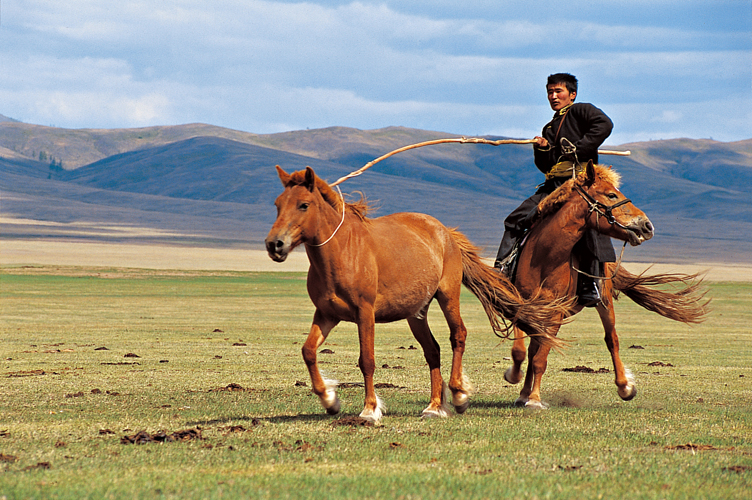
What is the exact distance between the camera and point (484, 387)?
37.0 ft

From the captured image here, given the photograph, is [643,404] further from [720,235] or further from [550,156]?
[720,235]

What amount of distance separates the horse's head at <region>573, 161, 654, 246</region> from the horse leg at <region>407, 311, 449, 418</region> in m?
2.11

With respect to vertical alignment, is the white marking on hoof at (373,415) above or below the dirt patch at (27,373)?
above

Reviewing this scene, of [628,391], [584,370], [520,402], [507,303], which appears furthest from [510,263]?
[584,370]

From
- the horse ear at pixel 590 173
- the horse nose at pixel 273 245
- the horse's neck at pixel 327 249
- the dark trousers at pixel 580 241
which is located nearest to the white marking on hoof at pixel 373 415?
the horse's neck at pixel 327 249

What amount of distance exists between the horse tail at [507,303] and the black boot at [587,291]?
285mm

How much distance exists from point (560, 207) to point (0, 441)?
235 inches

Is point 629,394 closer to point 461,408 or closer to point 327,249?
point 461,408

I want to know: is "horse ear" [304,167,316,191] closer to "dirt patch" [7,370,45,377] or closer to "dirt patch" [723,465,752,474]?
"dirt patch" [723,465,752,474]

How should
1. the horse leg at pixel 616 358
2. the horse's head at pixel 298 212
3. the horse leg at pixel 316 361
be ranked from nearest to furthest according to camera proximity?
the horse's head at pixel 298 212
the horse leg at pixel 316 361
the horse leg at pixel 616 358

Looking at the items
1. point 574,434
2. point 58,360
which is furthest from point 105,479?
point 58,360

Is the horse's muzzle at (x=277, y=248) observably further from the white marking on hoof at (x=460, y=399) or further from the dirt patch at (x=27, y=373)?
the dirt patch at (x=27, y=373)

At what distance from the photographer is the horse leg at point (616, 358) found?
31.4 feet

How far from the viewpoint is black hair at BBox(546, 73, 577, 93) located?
10102 millimetres
